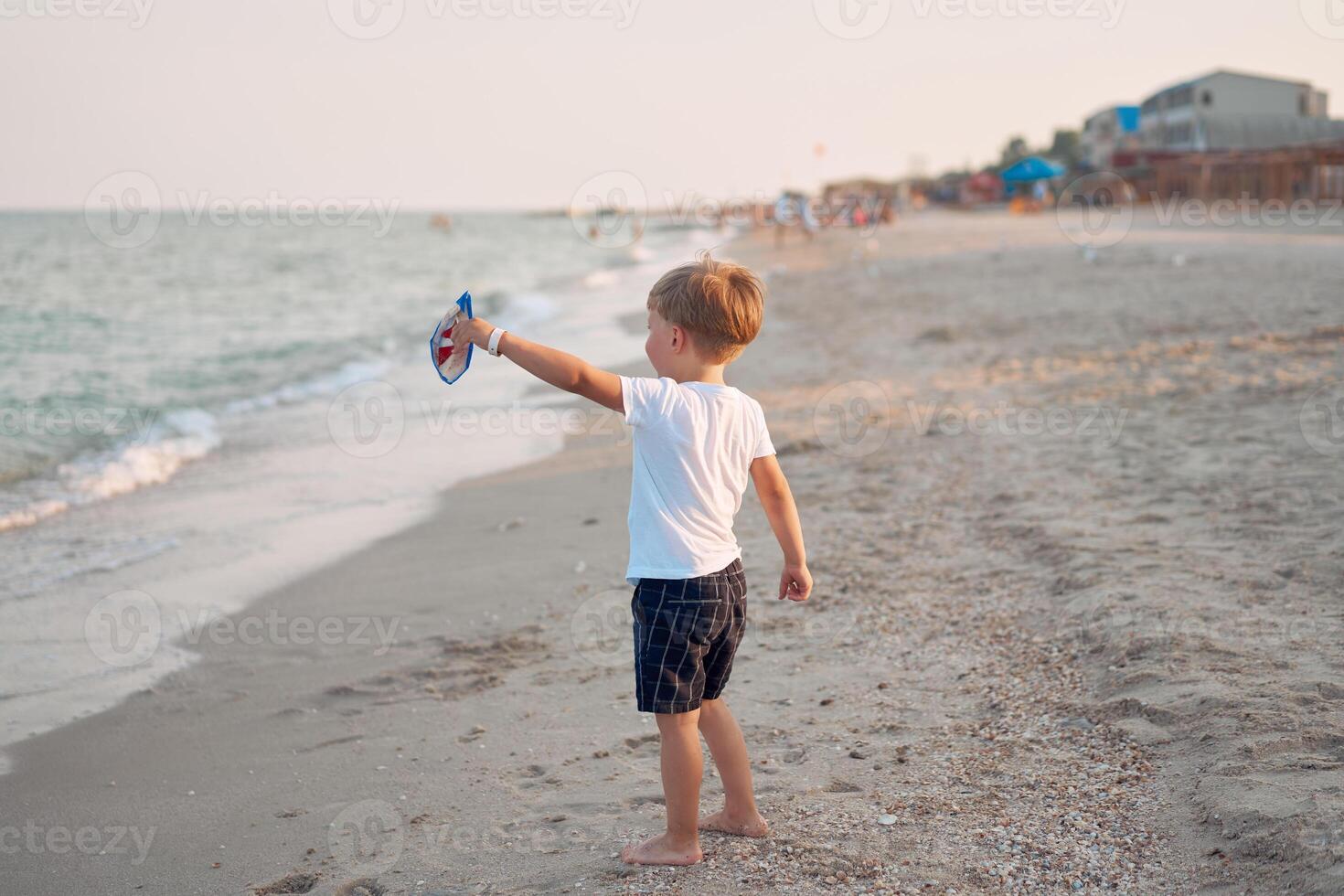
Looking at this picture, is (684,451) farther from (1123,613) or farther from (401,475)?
(401,475)

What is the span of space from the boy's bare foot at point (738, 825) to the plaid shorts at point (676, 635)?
1.38ft

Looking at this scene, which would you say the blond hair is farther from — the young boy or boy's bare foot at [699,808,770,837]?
boy's bare foot at [699,808,770,837]

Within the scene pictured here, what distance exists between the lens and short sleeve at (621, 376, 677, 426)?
245 cm

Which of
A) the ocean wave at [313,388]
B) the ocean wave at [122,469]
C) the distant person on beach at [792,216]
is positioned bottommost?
the ocean wave at [122,469]

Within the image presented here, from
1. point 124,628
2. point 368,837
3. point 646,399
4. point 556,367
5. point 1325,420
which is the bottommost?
point 368,837

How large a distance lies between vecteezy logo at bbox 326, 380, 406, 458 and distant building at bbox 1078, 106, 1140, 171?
53.7 meters

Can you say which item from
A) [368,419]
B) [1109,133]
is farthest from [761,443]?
[1109,133]

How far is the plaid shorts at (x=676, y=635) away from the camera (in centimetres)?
256

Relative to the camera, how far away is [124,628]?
4746 mm

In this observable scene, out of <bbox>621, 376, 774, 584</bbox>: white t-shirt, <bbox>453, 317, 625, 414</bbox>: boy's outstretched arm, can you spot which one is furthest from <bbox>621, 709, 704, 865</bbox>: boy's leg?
<bbox>453, 317, 625, 414</bbox>: boy's outstretched arm

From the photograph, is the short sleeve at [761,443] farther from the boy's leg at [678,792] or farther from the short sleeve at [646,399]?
the boy's leg at [678,792]

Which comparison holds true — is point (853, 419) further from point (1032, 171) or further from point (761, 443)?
point (1032, 171)

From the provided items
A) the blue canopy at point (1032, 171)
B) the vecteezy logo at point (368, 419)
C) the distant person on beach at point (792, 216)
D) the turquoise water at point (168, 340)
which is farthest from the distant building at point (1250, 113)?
the vecteezy logo at point (368, 419)

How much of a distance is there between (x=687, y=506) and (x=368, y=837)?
1.37 meters
